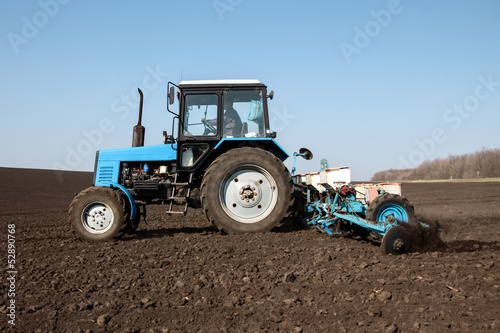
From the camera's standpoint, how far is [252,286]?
3625mm

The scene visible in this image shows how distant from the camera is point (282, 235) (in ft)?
19.2

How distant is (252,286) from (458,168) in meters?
49.2

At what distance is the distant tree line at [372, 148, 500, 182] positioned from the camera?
43.5 metres

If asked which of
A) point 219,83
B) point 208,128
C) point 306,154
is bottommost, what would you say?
point 306,154

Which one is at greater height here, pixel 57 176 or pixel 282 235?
pixel 57 176

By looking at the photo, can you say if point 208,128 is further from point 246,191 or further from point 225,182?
point 246,191

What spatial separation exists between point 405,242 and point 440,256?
40cm

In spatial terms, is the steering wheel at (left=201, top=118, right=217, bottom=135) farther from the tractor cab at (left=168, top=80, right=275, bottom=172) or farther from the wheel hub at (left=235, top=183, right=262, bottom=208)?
the wheel hub at (left=235, top=183, right=262, bottom=208)

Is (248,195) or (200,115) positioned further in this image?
(200,115)

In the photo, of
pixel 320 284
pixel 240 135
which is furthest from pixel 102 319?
pixel 240 135

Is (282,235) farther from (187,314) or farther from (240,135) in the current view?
(187,314)

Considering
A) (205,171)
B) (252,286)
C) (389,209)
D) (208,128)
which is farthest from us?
(208,128)

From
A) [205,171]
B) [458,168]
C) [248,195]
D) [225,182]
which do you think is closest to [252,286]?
[248,195]

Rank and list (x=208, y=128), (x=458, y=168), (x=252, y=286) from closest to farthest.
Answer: (x=252, y=286) < (x=208, y=128) < (x=458, y=168)
